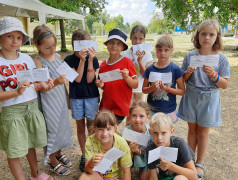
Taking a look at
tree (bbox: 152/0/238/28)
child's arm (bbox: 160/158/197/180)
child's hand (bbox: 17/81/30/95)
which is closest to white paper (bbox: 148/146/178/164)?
child's arm (bbox: 160/158/197/180)

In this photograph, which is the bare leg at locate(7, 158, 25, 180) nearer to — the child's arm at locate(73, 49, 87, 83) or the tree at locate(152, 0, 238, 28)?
the child's arm at locate(73, 49, 87, 83)

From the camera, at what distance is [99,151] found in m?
2.29

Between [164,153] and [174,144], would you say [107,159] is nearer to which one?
[164,153]

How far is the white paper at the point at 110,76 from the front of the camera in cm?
255

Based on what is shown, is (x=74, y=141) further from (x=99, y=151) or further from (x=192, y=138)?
(x=192, y=138)

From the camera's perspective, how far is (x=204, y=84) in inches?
98.4

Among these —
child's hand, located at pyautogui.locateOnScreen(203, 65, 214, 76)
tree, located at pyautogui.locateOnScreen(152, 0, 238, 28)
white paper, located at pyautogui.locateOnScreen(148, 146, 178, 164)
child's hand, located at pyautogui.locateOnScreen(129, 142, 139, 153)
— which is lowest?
child's hand, located at pyautogui.locateOnScreen(129, 142, 139, 153)

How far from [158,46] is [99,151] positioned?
1373mm

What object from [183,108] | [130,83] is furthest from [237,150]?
[130,83]

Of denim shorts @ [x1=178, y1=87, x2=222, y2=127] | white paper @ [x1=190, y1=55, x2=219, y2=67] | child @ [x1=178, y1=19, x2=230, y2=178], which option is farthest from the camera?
denim shorts @ [x1=178, y1=87, x2=222, y2=127]

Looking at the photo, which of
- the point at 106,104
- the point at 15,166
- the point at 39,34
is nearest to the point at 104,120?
the point at 106,104

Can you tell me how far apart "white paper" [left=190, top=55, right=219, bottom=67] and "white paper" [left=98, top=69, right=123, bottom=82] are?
2.72 ft

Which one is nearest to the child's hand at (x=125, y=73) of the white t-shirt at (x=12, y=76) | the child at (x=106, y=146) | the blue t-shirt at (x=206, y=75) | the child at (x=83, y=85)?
the child at (x=83, y=85)

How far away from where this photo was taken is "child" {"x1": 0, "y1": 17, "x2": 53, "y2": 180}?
6.86 ft
